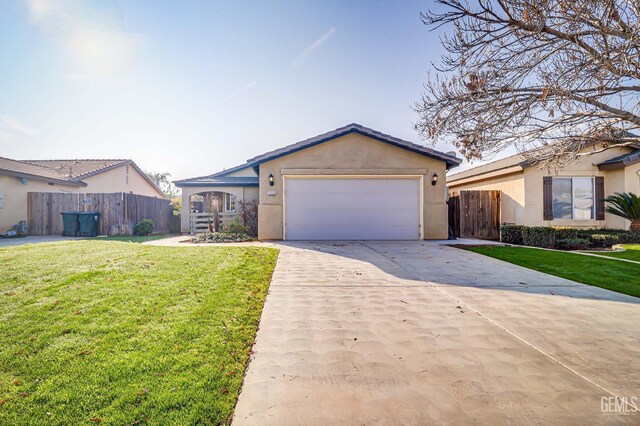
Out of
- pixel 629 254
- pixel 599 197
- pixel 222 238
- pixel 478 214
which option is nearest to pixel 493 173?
pixel 478 214

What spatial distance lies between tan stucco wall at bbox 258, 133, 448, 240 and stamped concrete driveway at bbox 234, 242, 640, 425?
19.3ft

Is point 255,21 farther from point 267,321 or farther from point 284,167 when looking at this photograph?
point 267,321

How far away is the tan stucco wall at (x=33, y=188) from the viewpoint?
12.6 metres

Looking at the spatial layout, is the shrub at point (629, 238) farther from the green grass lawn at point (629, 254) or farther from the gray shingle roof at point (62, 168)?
the gray shingle roof at point (62, 168)

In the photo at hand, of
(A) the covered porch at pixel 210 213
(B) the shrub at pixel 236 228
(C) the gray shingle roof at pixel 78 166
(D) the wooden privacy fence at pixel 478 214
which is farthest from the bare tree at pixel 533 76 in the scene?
(C) the gray shingle roof at pixel 78 166

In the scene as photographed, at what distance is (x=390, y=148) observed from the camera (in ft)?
34.7

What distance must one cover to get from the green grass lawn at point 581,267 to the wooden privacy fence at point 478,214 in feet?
11.4

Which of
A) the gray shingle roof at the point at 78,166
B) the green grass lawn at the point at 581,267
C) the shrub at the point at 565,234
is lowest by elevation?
the green grass lawn at the point at 581,267

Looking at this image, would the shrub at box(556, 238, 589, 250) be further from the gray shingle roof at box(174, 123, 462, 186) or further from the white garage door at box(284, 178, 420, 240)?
the white garage door at box(284, 178, 420, 240)

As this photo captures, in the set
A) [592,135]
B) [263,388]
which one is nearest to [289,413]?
[263,388]

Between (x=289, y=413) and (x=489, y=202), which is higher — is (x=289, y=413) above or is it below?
below

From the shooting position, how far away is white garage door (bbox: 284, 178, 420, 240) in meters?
10.5

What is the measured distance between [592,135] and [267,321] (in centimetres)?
700

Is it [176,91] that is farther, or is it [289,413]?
[176,91]
